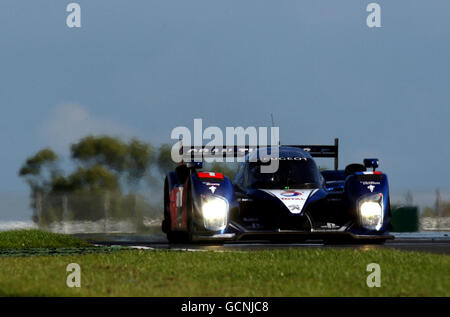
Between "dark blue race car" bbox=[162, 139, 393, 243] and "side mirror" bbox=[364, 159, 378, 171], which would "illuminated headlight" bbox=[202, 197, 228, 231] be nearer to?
"dark blue race car" bbox=[162, 139, 393, 243]

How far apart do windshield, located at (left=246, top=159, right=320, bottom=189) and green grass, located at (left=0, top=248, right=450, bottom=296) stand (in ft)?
9.47

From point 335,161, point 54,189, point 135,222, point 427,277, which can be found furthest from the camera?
point 54,189

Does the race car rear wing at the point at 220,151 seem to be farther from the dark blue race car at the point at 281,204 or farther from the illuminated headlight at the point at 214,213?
the illuminated headlight at the point at 214,213

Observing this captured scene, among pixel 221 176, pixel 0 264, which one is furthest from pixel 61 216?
pixel 0 264

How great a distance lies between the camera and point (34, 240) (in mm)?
18672

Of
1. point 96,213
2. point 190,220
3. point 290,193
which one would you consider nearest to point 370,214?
point 290,193

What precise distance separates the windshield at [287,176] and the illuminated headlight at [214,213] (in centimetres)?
105

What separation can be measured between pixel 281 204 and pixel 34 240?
21.9 ft

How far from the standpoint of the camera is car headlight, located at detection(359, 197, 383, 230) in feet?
49.8

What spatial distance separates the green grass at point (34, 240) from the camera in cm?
1786
